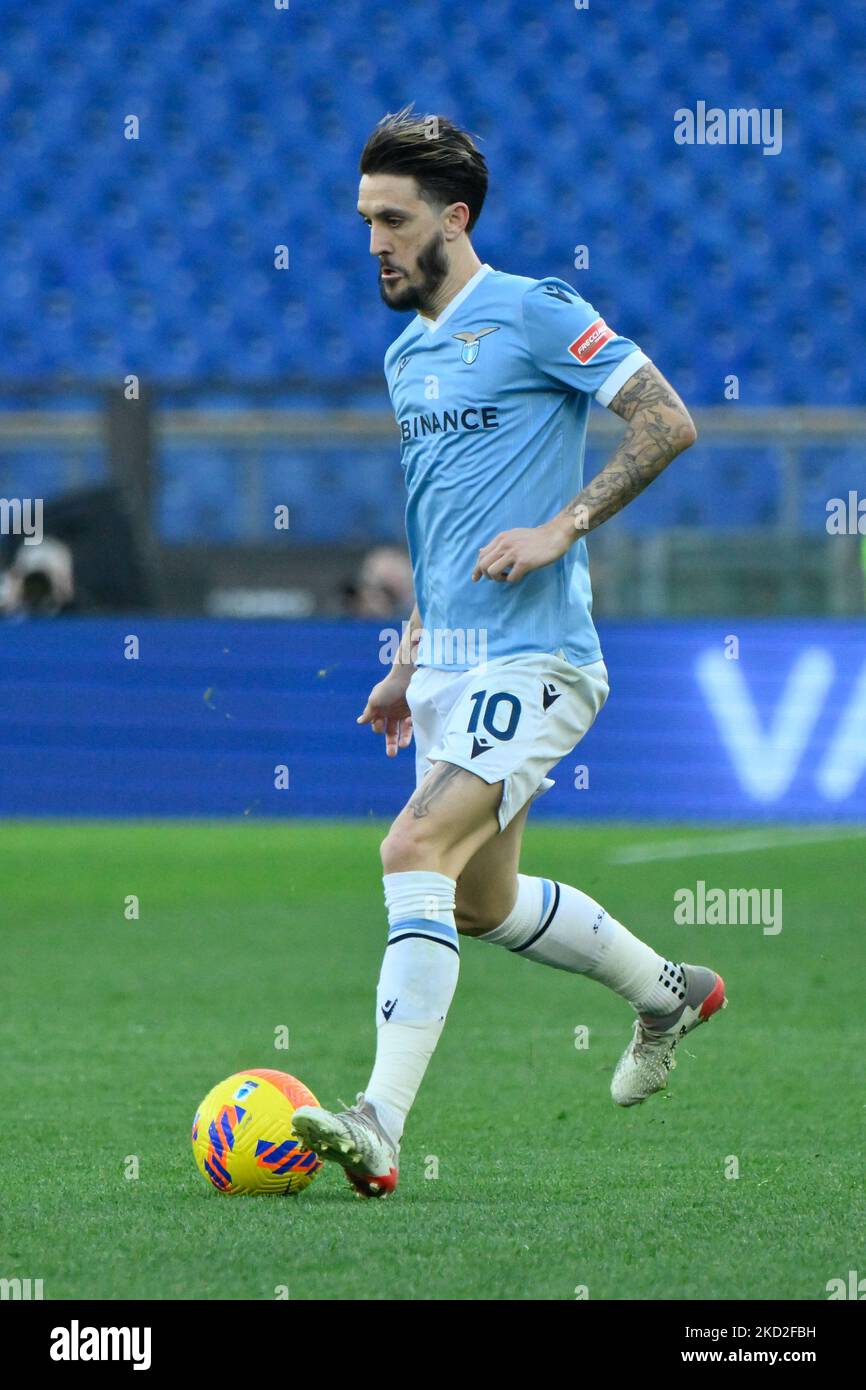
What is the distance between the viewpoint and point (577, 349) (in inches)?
167

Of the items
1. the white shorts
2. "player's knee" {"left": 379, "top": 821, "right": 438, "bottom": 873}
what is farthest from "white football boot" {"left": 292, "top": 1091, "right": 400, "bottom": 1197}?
the white shorts

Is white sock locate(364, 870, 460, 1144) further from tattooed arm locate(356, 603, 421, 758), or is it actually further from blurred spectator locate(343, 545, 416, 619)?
blurred spectator locate(343, 545, 416, 619)

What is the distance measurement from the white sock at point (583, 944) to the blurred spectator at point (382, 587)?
8.33 metres

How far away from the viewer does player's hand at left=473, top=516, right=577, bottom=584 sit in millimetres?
4027

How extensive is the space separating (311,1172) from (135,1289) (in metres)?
0.91

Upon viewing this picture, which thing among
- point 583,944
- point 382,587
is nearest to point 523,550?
point 583,944

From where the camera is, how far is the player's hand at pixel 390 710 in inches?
184

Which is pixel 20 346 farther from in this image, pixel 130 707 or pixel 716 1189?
pixel 716 1189

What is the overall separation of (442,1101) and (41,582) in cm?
822

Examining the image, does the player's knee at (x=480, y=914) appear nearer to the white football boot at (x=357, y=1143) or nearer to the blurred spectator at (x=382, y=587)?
the white football boot at (x=357, y=1143)

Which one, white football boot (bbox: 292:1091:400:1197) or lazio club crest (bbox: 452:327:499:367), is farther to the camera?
lazio club crest (bbox: 452:327:499:367)

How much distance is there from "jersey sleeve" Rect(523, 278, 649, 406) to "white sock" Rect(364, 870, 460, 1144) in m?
1.01

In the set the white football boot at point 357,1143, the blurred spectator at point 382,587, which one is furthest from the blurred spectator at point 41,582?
the white football boot at point 357,1143
